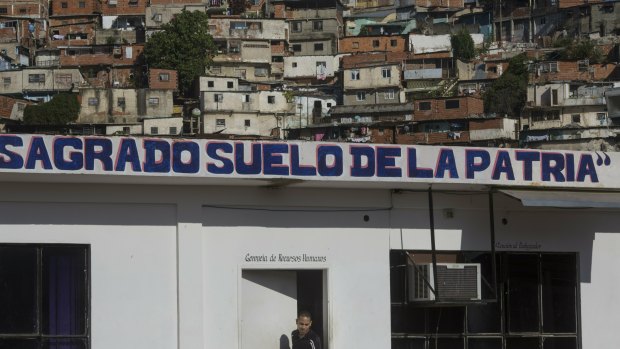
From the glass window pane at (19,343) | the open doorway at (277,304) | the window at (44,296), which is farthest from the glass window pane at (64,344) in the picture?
the open doorway at (277,304)

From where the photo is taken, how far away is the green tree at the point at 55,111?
10981 cm

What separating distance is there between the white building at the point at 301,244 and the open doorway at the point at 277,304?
0.02 meters

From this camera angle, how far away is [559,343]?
15508 millimetres

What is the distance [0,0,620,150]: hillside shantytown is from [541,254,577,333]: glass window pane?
84.5 m

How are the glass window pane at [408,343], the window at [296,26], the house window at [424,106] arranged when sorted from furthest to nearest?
the window at [296,26], the house window at [424,106], the glass window pane at [408,343]

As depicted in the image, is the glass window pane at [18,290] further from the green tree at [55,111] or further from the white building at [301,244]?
the green tree at [55,111]

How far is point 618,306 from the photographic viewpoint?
621 inches

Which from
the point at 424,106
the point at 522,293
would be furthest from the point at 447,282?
the point at 424,106

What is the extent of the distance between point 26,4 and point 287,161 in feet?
427

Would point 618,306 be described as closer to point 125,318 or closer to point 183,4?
point 125,318

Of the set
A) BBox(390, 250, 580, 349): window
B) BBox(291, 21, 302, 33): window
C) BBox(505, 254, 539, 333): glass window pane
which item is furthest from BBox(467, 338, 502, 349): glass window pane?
BBox(291, 21, 302, 33): window

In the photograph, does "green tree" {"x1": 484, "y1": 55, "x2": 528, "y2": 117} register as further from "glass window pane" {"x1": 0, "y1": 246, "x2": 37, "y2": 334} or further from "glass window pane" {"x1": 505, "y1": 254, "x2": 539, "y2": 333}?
"glass window pane" {"x1": 0, "y1": 246, "x2": 37, "y2": 334}

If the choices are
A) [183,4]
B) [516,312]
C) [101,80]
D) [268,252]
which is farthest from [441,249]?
[183,4]

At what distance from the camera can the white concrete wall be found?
1339 cm
